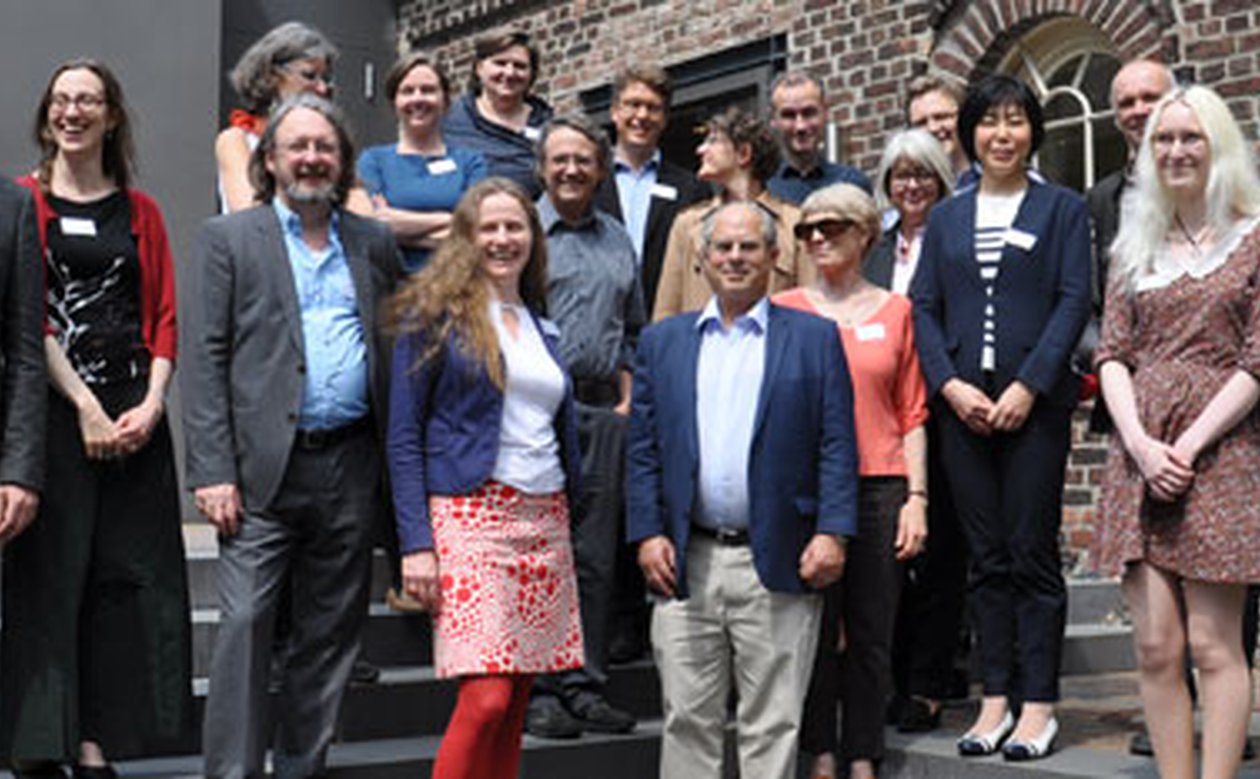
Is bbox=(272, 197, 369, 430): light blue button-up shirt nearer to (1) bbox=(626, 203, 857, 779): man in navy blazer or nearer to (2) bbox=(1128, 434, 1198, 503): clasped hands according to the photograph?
(1) bbox=(626, 203, 857, 779): man in navy blazer

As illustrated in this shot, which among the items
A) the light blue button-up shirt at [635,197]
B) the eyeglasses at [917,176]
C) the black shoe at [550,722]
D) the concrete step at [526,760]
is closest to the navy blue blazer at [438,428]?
the concrete step at [526,760]

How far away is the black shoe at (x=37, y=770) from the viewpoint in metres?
4.19

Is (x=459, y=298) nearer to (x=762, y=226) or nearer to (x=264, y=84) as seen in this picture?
(x=762, y=226)

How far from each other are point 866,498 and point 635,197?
4.68ft

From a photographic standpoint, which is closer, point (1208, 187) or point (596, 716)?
point (1208, 187)

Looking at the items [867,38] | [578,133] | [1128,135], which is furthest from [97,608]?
[867,38]

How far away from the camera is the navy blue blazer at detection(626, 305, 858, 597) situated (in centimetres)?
421

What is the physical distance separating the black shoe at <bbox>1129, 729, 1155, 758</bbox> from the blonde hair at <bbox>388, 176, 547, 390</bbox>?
197cm

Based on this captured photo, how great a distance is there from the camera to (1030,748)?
457 centimetres

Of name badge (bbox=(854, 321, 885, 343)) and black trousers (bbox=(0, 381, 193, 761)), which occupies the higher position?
name badge (bbox=(854, 321, 885, 343))

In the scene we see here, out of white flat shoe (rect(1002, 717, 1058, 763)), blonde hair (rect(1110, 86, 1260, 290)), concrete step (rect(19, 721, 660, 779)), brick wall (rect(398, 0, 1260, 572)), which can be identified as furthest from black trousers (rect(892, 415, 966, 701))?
brick wall (rect(398, 0, 1260, 572))

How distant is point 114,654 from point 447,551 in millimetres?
967

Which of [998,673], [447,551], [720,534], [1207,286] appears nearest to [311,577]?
[447,551]

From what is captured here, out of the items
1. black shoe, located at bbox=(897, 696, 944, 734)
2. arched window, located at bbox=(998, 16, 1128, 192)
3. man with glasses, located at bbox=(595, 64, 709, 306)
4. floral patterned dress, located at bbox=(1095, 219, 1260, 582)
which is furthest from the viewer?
arched window, located at bbox=(998, 16, 1128, 192)
